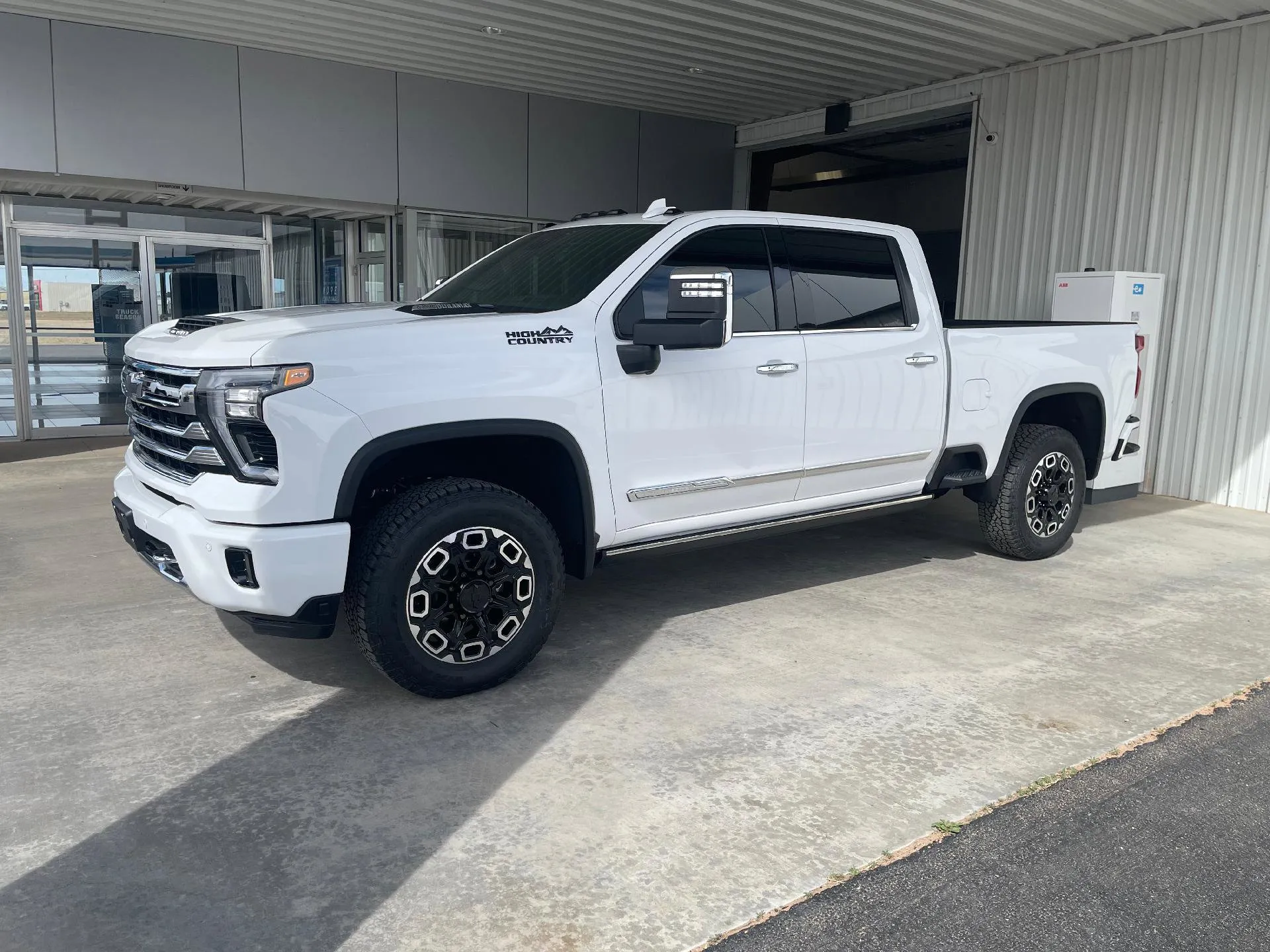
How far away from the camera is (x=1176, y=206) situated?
8898 millimetres

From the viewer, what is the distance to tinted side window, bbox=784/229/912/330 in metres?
4.85

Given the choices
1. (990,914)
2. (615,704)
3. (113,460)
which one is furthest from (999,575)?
(113,460)

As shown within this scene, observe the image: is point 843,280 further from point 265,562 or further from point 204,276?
point 204,276

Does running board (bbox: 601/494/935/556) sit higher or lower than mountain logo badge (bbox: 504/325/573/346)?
lower

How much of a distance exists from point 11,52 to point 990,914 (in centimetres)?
1117

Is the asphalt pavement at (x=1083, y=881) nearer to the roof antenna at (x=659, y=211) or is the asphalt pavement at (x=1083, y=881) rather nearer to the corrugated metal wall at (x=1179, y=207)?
the roof antenna at (x=659, y=211)

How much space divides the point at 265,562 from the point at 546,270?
1.99 metres

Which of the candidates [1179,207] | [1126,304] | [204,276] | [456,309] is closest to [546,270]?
[456,309]

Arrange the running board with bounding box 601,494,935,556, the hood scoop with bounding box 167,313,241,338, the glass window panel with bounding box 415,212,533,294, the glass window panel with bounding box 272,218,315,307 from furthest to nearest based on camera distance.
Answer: the glass window panel with bounding box 272,218,315,307 → the glass window panel with bounding box 415,212,533,294 → the running board with bounding box 601,494,935,556 → the hood scoop with bounding box 167,313,241,338

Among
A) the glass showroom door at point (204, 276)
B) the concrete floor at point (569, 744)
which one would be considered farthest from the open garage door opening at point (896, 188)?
the concrete floor at point (569, 744)

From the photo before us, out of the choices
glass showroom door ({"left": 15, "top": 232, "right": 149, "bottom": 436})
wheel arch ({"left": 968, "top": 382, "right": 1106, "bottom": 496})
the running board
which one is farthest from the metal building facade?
glass showroom door ({"left": 15, "top": 232, "right": 149, "bottom": 436})

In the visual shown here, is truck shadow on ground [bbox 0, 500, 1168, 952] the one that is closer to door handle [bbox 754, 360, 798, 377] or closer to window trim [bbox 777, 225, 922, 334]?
door handle [bbox 754, 360, 798, 377]

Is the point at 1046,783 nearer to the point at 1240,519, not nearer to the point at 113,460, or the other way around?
the point at 1240,519

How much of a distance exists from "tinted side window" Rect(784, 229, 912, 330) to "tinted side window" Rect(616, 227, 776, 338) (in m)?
0.18
